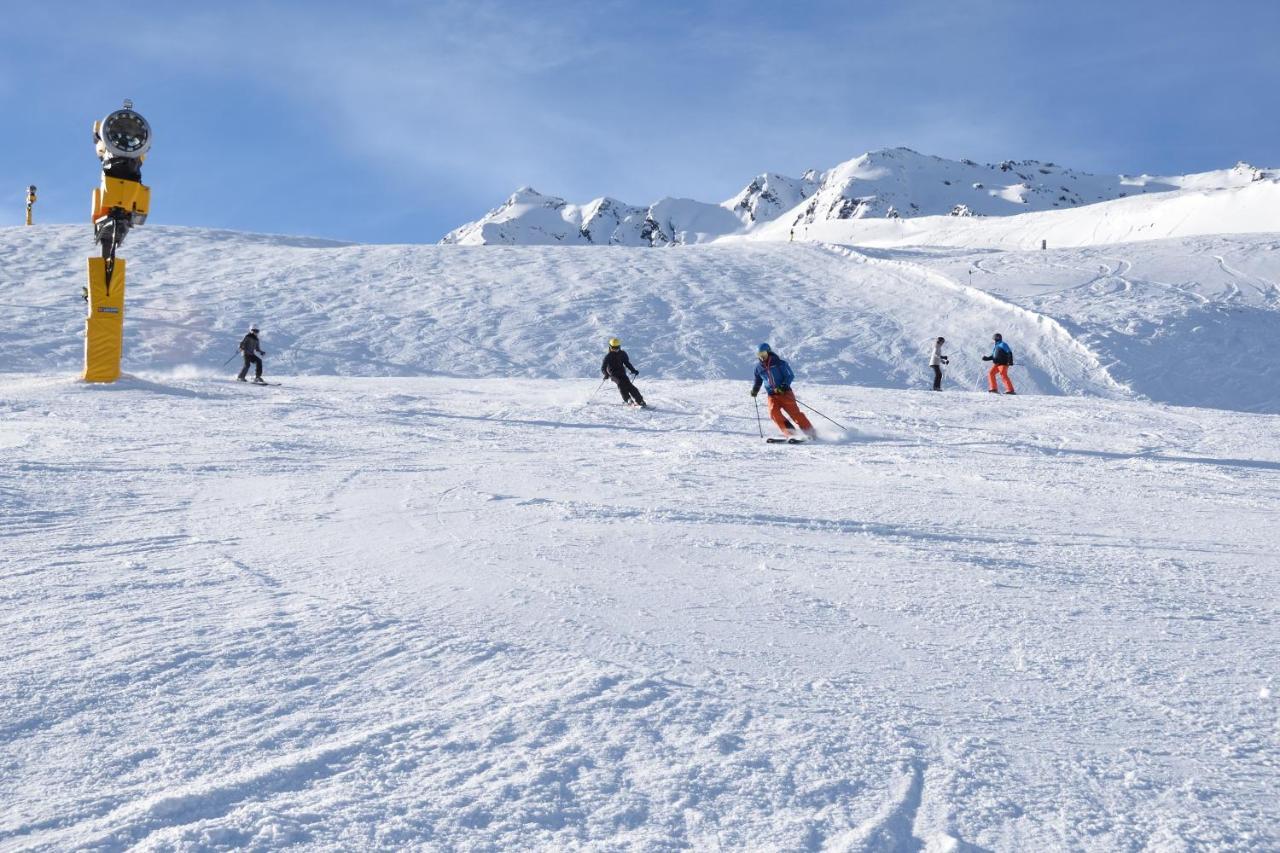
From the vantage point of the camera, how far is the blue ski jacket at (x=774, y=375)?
11.8m

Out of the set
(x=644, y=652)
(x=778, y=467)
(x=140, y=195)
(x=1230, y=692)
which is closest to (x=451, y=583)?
(x=644, y=652)

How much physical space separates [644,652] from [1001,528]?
3733 millimetres

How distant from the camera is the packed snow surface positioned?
105 inches

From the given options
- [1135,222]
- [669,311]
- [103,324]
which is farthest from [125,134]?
[1135,222]

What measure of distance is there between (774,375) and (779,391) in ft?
0.73

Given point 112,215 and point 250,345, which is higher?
point 112,215

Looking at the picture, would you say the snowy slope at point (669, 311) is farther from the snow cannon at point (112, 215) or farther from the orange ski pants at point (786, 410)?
the orange ski pants at point (786, 410)

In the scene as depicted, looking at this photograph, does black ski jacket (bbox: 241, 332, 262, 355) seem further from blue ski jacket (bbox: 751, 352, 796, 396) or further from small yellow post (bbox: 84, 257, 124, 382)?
blue ski jacket (bbox: 751, 352, 796, 396)

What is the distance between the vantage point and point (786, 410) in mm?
11828

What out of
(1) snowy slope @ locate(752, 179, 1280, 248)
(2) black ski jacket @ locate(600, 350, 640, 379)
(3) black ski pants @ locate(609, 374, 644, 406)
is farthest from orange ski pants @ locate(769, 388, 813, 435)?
(1) snowy slope @ locate(752, 179, 1280, 248)

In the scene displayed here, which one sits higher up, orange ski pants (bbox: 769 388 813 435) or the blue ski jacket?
the blue ski jacket

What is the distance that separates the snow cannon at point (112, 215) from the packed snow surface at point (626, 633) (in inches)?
81.3

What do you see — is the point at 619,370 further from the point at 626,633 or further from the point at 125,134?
the point at 626,633

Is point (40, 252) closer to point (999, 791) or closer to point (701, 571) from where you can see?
point (701, 571)
